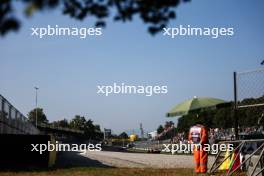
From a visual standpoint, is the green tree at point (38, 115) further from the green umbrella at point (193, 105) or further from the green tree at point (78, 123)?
the green umbrella at point (193, 105)

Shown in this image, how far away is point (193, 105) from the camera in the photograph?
50.3ft

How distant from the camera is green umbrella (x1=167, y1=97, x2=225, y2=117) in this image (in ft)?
50.0

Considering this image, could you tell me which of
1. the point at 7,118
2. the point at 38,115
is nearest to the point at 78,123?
the point at 38,115

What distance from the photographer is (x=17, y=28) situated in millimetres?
3014

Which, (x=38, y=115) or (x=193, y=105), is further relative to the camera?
(x=38, y=115)

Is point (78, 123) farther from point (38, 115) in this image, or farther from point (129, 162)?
point (129, 162)

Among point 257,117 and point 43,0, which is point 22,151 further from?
point 43,0

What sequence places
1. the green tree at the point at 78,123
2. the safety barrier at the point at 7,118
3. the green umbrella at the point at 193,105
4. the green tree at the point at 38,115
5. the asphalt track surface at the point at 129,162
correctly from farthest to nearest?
the green tree at the point at 78,123 < the green tree at the point at 38,115 < the safety barrier at the point at 7,118 < the asphalt track surface at the point at 129,162 < the green umbrella at the point at 193,105

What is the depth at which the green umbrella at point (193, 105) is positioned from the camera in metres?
15.2

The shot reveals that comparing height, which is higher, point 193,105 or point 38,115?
point 38,115

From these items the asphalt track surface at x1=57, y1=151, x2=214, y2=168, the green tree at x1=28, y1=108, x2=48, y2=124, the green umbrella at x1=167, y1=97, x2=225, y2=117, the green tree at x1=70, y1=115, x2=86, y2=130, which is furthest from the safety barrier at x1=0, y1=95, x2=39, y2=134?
the green tree at x1=70, y1=115, x2=86, y2=130

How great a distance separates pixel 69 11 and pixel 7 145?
12.4m

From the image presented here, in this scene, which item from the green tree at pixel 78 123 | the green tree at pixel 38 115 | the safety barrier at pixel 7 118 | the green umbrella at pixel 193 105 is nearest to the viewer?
the green umbrella at pixel 193 105

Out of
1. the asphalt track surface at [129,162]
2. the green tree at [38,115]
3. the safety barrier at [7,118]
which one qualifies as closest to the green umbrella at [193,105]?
the asphalt track surface at [129,162]
